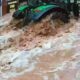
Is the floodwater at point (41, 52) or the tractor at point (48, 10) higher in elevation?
the tractor at point (48, 10)

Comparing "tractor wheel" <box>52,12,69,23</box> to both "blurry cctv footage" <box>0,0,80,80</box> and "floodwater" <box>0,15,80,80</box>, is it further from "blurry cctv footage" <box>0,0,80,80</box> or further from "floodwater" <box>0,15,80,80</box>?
"floodwater" <box>0,15,80,80</box>

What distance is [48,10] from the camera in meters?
8.96

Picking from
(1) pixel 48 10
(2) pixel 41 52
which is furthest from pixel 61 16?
(2) pixel 41 52

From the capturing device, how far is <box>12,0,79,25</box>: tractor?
29.4ft

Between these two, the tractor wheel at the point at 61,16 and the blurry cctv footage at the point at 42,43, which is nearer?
the blurry cctv footage at the point at 42,43

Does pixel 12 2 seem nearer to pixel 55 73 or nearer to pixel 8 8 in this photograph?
pixel 8 8

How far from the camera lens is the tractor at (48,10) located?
8969 mm

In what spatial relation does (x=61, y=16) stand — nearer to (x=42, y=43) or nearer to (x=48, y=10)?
(x=48, y=10)

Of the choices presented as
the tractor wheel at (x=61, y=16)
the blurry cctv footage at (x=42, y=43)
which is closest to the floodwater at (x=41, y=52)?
the blurry cctv footage at (x=42, y=43)

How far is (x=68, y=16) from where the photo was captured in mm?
9422

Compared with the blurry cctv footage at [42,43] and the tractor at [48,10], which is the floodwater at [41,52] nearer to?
the blurry cctv footage at [42,43]

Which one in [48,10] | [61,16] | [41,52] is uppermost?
[48,10]

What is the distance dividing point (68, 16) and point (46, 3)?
3.00 ft

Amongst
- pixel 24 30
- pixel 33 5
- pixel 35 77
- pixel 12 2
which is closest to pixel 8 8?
pixel 12 2
